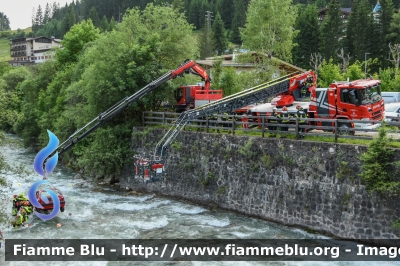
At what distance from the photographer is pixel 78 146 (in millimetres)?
31641

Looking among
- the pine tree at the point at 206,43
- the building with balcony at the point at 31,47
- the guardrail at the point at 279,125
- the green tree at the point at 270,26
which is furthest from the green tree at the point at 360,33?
the building with balcony at the point at 31,47

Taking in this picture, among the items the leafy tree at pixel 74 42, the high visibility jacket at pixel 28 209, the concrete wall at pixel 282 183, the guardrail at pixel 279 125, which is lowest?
the high visibility jacket at pixel 28 209

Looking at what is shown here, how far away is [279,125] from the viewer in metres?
19.5

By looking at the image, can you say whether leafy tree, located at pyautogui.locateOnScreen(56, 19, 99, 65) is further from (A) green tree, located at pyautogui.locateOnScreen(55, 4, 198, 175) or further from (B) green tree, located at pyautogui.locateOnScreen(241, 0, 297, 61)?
(B) green tree, located at pyautogui.locateOnScreen(241, 0, 297, 61)

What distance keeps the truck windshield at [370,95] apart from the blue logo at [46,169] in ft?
43.6

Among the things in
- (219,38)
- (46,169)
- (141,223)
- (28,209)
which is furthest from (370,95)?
(219,38)

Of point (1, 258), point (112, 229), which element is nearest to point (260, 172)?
point (112, 229)

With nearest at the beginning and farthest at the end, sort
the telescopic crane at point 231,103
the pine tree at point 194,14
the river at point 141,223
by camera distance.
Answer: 1. the river at point 141,223
2. the telescopic crane at point 231,103
3. the pine tree at point 194,14

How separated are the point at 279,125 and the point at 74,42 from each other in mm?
34404

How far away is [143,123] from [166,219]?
340 inches

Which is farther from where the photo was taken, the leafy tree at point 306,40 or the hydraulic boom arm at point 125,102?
the leafy tree at point 306,40

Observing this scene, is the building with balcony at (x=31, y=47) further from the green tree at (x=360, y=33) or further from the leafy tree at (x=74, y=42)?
the green tree at (x=360, y=33)

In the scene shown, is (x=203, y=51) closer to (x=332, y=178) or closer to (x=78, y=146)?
(x=78, y=146)

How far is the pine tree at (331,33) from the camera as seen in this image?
66.8 m
